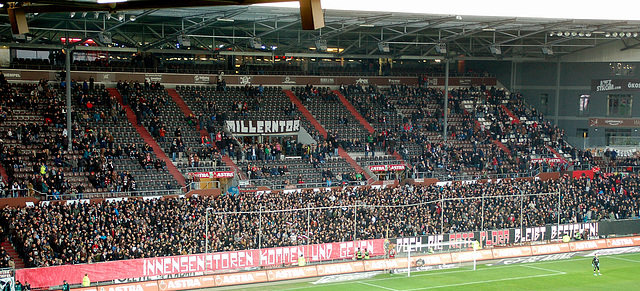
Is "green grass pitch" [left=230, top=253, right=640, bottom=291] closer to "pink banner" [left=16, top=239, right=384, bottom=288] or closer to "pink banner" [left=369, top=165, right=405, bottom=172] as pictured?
"pink banner" [left=16, top=239, right=384, bottom=288]

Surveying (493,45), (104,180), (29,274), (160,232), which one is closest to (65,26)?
(104,180)

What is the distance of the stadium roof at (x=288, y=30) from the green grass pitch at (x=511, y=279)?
46.8 feet

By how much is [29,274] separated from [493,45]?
114ft

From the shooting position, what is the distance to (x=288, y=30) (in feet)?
149

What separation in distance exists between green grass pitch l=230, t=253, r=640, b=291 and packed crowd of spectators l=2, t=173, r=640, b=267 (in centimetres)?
249

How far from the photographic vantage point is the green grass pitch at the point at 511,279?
34219mm

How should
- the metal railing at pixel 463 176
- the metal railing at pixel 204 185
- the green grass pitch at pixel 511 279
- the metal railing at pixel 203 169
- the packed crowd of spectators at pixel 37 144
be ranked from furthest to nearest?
1. the metal railing at pixel 463 176
2. the metal railing at pixel 203 169
3. the metal railing at pixel 204 185
4. the packed crowd of spectators at pixel 37 144
5. the green grass pitch at pixel 511 279

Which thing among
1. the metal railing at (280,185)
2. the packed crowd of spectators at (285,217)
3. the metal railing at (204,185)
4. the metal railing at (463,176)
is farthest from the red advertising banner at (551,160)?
the metal railing at (204,185)

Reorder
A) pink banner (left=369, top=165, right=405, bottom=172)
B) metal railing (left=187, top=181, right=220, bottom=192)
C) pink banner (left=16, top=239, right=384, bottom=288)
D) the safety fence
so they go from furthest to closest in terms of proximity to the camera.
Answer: pink banner (left=369, top=165, right=405, bottom=172), metal railing (left=187, top=181, right=220, bottom=192), the safety fence, pink banner (left=16, top=239, right=384, bottom=288)

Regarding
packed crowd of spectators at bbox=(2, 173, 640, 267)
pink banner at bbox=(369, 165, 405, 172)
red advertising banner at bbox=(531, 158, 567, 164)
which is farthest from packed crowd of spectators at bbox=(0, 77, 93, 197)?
red advertising banner at bbox=(531, 158, 567, 164)

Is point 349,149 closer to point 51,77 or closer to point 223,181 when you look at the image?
point 223,181

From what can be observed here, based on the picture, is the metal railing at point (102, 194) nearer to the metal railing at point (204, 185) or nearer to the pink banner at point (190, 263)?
the metal railing at point (204, 185)

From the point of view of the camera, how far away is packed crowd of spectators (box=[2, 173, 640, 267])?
3089 cm

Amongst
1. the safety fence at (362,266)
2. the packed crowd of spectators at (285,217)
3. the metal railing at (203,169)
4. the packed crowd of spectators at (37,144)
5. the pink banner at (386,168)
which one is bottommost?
the safety fence at (362,266)
